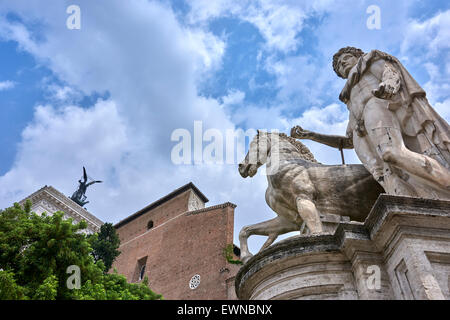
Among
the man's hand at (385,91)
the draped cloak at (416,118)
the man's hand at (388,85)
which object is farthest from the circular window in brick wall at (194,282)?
the man's hand at (385,91)

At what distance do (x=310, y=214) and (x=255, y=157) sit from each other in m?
1.52

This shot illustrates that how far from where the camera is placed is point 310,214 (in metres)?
4.54

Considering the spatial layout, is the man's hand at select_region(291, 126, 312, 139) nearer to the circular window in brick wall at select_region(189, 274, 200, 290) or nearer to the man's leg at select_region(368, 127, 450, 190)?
the man's leg at select_region(368, 127, 450, 190)

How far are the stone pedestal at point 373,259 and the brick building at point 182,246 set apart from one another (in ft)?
61.6

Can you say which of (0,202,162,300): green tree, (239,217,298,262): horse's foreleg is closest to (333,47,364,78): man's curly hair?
(239,217,298,262): horse's foreleg

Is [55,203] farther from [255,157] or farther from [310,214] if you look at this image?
[310,214]

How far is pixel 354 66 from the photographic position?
5.23m

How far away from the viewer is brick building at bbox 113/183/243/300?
80.4 feet

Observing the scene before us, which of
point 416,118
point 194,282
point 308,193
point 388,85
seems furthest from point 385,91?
point 194,282

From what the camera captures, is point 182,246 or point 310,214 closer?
point 310,214

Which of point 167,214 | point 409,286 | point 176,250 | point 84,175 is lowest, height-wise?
point 409,286
